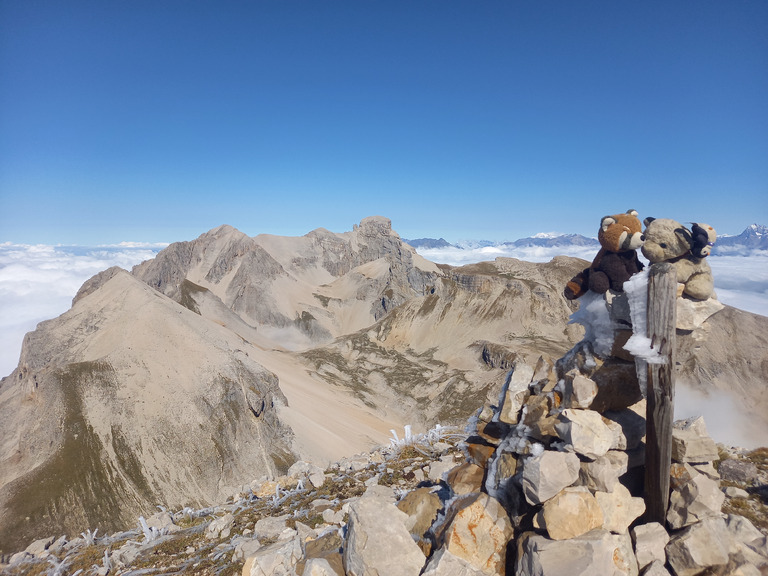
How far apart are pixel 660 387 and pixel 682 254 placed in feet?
7.48

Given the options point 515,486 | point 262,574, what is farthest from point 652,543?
point 262,574

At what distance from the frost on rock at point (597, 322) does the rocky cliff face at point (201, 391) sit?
1.03m

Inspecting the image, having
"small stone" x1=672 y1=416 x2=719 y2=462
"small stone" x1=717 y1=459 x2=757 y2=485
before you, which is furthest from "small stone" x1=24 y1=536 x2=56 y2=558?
"small stone" x1=717 y1=459 x2=757 y2=485

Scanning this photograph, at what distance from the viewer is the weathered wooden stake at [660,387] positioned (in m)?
5.99

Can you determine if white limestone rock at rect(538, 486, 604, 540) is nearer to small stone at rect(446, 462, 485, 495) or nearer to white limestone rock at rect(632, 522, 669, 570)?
white limestone rock at rect(632, 522, 669, 570)

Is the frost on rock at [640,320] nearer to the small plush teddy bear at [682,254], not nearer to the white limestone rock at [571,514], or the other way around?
the small plush teddy bear at [682,254]

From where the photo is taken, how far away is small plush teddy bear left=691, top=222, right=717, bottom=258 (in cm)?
630

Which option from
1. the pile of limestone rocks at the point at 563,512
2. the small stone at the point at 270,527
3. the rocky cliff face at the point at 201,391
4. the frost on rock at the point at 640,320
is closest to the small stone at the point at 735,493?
the pile of limestone rocks at the point at 563,512

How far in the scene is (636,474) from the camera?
675 centimetres

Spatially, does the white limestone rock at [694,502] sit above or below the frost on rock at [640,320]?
below

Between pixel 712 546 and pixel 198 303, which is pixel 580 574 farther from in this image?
pixel 198 303

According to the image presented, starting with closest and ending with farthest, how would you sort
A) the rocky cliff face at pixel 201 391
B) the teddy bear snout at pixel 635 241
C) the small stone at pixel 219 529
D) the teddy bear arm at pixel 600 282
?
the teddy bear snout at pixel 635 241 → the teddy bear arm at pixel 600 282 → the small stone at pixel 219 529 → the rocky cliff face at pixel 201 391

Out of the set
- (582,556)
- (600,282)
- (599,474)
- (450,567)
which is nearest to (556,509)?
(582,556)

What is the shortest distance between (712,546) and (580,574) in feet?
6.77
